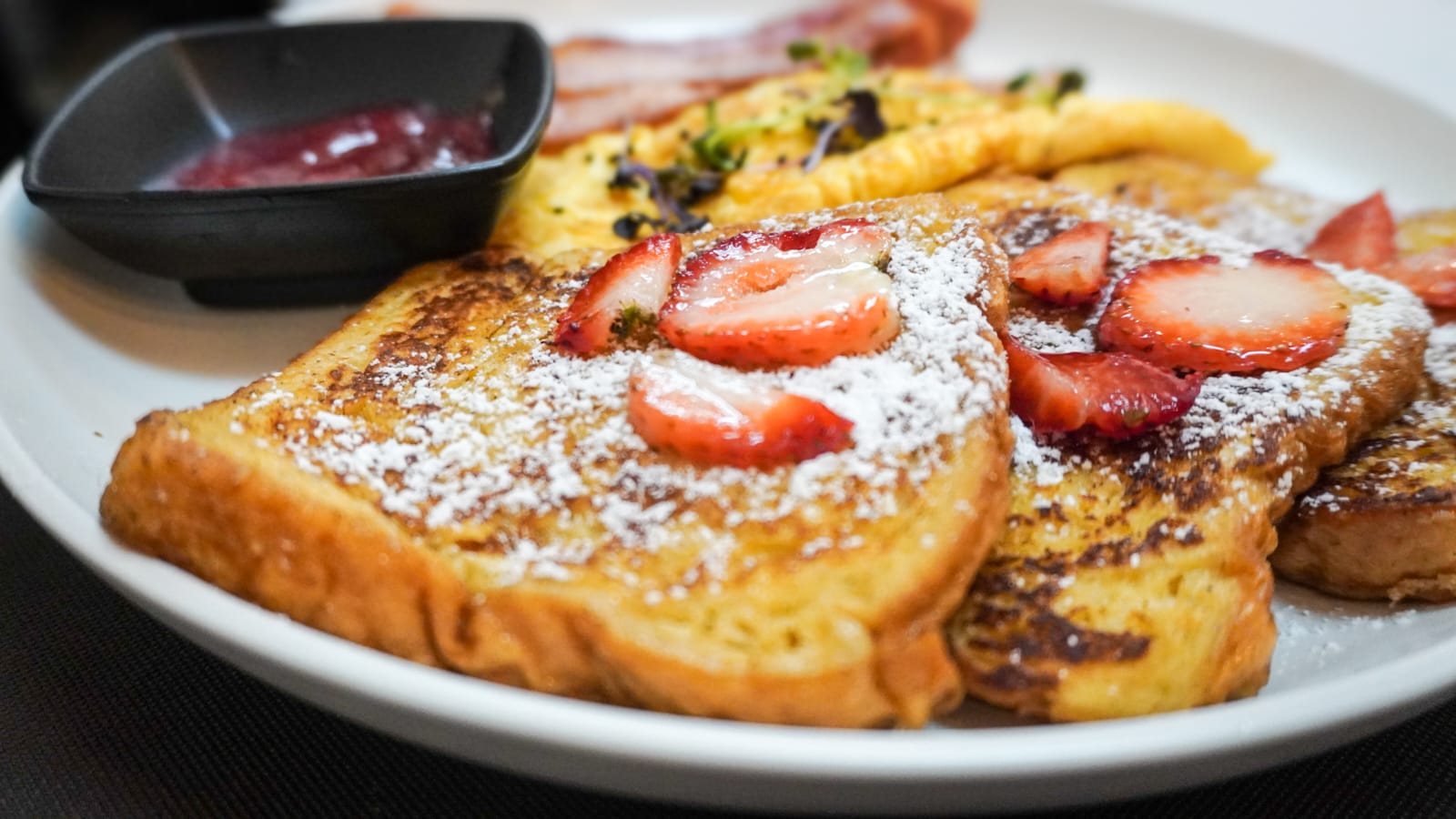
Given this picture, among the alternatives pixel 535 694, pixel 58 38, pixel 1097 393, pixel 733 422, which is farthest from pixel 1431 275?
pixel 58 38

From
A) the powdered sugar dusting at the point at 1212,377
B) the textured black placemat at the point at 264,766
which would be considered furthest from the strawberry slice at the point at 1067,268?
the textured black placemat at the point at 264,766

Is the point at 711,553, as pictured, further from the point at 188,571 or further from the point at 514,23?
the point at 514,23

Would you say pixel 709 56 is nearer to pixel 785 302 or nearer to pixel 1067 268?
pixel 1067 268

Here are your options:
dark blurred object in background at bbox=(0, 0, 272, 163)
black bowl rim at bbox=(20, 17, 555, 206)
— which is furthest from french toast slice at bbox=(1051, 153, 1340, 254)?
dark blurred object in background at bbox=(0, 0, 272, 163)

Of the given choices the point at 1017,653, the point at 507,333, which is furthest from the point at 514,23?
the point at 1017,653

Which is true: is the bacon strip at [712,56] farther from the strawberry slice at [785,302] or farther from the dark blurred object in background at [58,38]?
the dark blurred object in background at [58,38]
